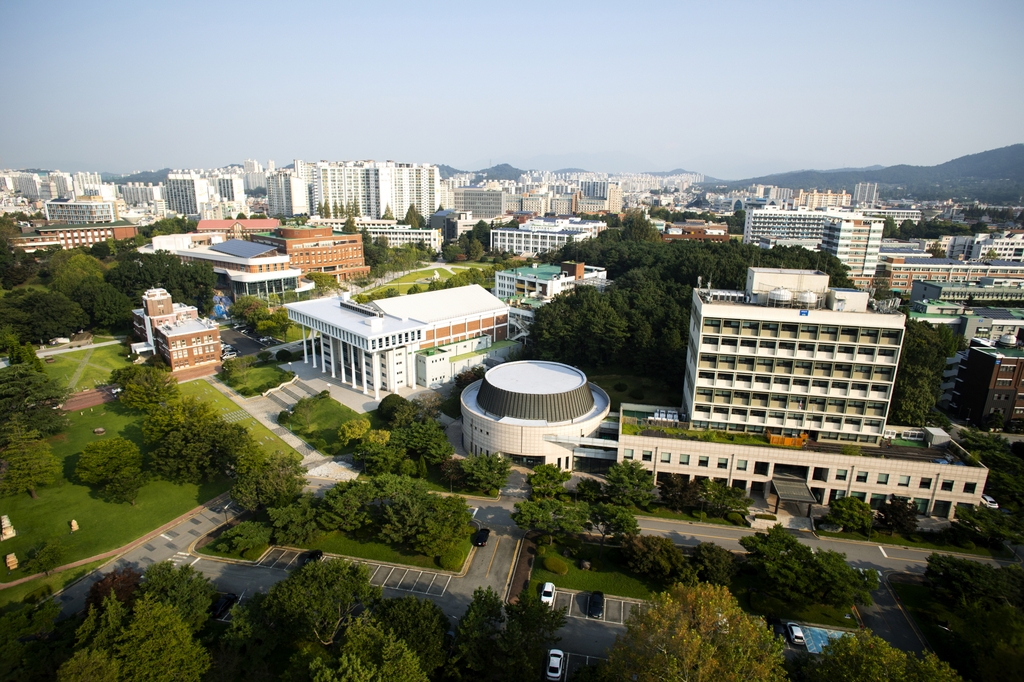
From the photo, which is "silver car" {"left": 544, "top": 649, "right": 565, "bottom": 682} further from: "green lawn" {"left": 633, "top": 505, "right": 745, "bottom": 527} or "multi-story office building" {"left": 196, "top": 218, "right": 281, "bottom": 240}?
"multi-story office building" {"left": 196, "top": 218, "right": 281, "bottom": 240}

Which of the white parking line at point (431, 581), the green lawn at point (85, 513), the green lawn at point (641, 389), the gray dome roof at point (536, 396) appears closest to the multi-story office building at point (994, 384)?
the green lawn at point (641, 389)

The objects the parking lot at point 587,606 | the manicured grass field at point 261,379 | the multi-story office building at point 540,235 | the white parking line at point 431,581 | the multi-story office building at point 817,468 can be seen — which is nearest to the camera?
the parking lot at point 587,606

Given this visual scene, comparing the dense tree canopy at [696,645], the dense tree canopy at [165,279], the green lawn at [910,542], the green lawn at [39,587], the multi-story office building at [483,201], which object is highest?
the multi-story office building at [483,201]

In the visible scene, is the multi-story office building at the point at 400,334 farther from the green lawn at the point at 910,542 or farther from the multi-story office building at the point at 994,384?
the multi-story office building at the point at 994,384

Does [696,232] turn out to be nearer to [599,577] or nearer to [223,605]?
[599,577]

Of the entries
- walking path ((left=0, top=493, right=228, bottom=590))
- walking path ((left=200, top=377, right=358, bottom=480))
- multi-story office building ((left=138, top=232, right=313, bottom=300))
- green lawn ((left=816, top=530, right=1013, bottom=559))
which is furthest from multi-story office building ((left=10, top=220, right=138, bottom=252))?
green lawn ((left=816, top=530, right=1013, bottom=559))

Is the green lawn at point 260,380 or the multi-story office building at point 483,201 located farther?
the multi-story office building at point 483,201

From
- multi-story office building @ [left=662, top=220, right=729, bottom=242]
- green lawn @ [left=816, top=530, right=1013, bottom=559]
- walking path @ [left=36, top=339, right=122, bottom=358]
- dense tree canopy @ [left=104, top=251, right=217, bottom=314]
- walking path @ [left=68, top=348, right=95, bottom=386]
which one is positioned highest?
multi-story office building @ [left=662, top=220, right=729, bottom=242]

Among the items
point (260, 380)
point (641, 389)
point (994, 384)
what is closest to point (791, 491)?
point (641, 389)
